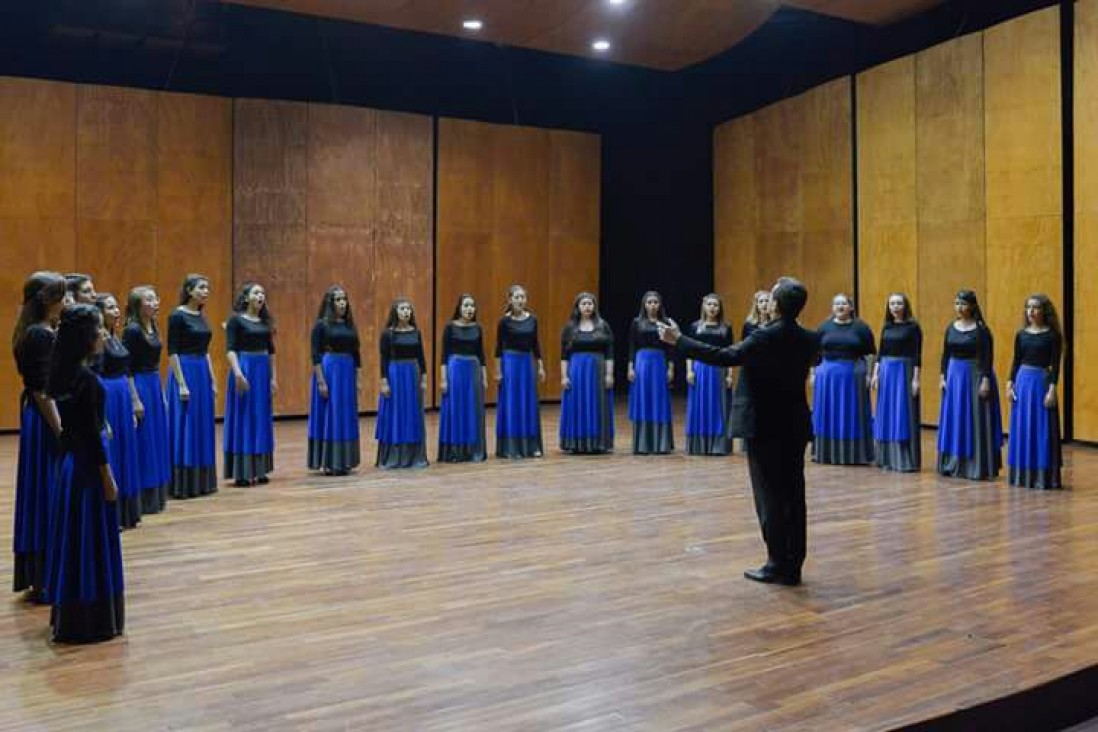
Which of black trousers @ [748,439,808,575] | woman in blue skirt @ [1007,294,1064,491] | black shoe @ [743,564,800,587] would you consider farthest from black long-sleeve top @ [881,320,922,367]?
black shoe @ [743,564,800,587]

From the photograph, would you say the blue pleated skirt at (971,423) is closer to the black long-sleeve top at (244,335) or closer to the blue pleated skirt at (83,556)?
the black long-sleeve top at (244,335)

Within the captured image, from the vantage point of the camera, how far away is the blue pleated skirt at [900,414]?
7863mm

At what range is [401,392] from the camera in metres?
8.02

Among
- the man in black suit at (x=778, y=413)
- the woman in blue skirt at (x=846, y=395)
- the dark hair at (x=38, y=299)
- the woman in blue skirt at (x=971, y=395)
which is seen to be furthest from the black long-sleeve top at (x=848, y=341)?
the dark hair at (x=38, y=299)

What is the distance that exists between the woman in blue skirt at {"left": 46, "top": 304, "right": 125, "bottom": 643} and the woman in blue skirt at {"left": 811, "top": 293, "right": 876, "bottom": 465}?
593 cm

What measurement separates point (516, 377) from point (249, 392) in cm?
235

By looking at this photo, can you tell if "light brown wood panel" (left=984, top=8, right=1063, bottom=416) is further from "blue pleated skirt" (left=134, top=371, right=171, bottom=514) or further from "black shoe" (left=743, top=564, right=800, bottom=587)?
"blue pleated skirt" (left=134, top=371, right=171, bottom=514)

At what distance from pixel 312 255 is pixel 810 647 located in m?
9.29

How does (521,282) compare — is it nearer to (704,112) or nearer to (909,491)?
(704,112)

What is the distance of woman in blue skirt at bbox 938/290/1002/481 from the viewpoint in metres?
7.36

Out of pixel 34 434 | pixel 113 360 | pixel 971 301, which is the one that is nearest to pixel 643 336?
pixel 971 301

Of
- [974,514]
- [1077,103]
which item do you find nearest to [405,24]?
[1077,103]

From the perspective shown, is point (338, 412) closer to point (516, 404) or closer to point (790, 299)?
point (516, 404)

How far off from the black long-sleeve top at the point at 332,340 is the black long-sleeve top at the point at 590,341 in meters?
1.97
